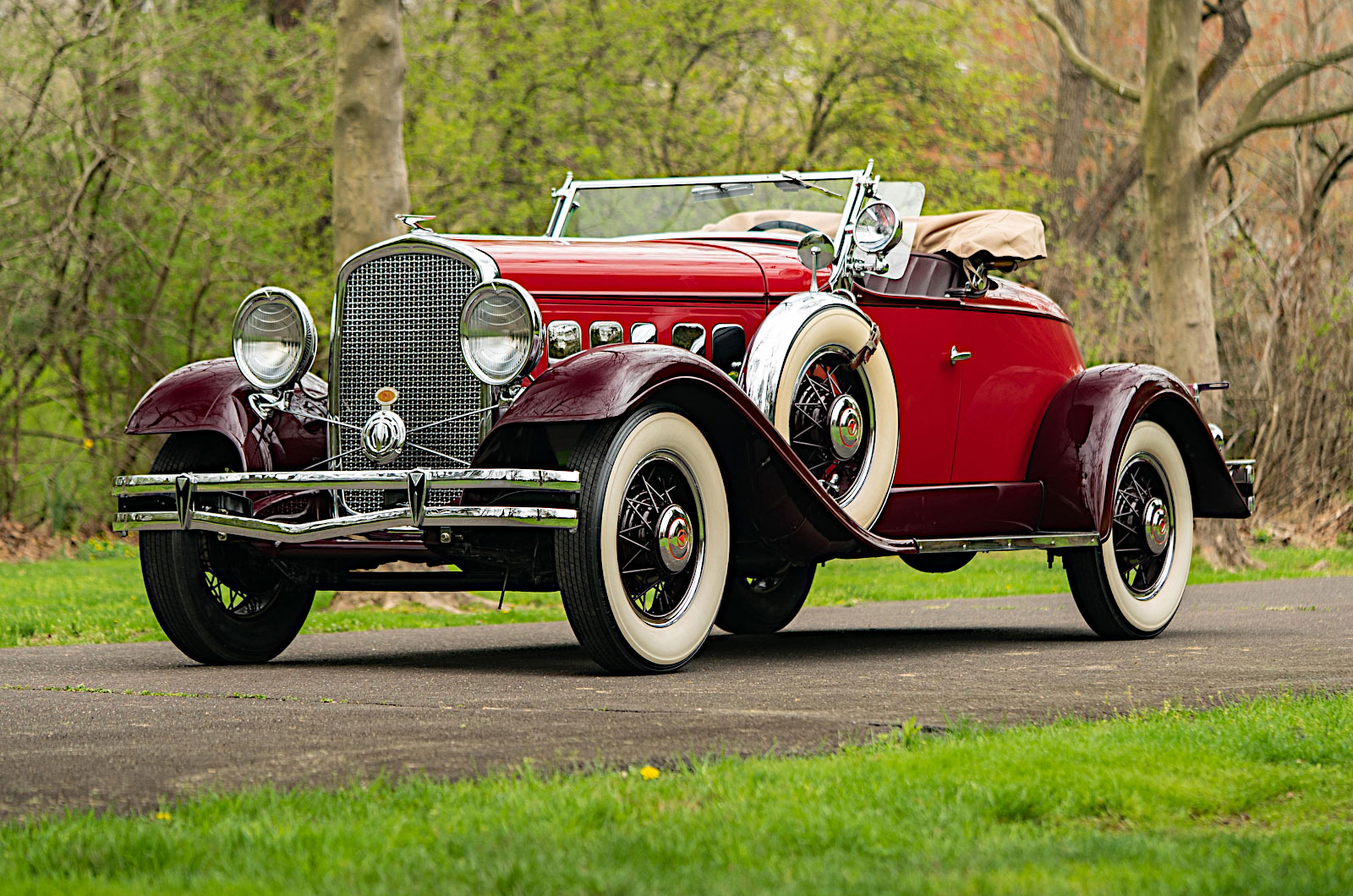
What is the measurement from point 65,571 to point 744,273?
872 cm

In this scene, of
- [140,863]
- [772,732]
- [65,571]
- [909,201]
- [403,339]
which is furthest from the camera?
[65,571]

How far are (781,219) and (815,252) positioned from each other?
110cm

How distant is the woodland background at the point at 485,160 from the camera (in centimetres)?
1538

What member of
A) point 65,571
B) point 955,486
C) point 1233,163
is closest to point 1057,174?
point 1233,163

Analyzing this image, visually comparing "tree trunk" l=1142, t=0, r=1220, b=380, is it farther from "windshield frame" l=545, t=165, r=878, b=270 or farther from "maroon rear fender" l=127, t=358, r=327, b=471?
"maroon rear fender" l=127, t=358, r=327, b=471

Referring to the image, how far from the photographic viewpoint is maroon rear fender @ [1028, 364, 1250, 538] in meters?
7.92

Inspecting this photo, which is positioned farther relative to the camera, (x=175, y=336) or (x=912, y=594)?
(x=175, y=336)

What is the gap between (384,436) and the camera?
640 cm

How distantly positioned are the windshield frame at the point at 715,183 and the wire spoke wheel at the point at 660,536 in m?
1.86

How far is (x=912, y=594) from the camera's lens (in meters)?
11.9

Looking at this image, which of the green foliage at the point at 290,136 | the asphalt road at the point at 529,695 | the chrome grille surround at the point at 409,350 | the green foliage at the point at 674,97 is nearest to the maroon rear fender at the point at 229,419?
the chrome grille surround at the point at 409,350

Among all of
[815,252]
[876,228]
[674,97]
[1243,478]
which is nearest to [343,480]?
[815,252]

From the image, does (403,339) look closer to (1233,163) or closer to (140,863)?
(140,863)

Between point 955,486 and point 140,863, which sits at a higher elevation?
point 955,486
